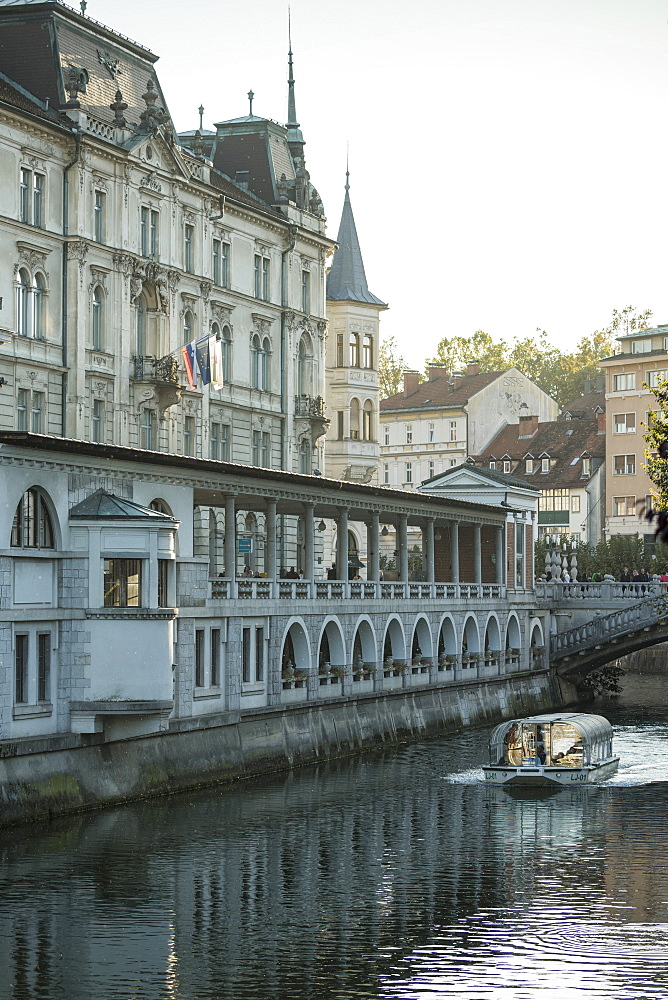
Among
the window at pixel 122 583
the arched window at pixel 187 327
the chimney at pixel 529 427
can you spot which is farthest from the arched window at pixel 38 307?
the chimney at pixel 529 427

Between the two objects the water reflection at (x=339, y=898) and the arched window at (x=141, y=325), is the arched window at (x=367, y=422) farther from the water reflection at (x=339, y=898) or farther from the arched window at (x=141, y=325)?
the water reflection at (x=339, y=898)

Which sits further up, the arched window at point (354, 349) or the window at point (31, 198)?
the window at point (31, 198)

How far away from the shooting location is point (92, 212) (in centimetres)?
6669

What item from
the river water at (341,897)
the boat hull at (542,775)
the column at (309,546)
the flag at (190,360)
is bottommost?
the river water at (341,897)

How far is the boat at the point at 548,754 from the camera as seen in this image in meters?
54.8

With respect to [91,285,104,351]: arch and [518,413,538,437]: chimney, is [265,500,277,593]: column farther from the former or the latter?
[518,413,538,437]: chimney

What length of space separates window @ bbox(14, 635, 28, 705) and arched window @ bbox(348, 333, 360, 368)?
52.8 metres

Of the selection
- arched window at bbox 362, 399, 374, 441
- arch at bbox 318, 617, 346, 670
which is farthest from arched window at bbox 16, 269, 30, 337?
arched window at bbox 362, 399, 374, 441

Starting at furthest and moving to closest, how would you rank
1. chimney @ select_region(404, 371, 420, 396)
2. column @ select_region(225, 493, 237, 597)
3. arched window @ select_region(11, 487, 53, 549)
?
1. chimney @ select_region(404, 371, 420, 396)
2. column @ select_region(225, 493, 237, 597)
3. arched window @ select_region(11, 487, 53, 549)

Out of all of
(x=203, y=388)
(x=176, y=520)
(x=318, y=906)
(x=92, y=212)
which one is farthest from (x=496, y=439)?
(x=318, y=906)

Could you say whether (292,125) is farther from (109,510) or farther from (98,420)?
(109,510)

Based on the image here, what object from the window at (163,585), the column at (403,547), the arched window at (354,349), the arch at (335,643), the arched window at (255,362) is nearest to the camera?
the window at (163,585)

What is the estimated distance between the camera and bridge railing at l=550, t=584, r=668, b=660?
84.1 metres

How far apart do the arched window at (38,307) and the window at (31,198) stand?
2052mm
